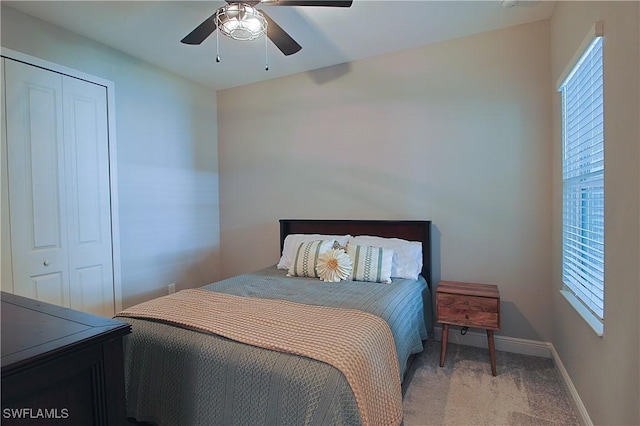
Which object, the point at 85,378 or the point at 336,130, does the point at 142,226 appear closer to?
the point at 336,130

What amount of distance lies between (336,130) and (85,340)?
2.87 meters

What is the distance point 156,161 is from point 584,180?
3.50 meters

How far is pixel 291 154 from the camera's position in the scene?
3.63 m

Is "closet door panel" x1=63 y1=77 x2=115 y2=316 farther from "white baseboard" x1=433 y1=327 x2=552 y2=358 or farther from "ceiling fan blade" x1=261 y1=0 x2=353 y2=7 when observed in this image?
"white baseboard" x1=433 y1=327 x2=552 y2=358

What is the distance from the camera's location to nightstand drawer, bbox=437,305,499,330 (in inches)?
90.2

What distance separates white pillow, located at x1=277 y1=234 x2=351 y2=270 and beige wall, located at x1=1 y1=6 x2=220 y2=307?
125 centimetres

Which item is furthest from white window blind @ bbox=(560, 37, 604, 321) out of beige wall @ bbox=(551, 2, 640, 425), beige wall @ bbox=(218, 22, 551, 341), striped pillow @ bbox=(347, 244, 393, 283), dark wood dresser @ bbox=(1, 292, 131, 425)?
dark wood dresser @ bbox=(1, 292, 131, 425)

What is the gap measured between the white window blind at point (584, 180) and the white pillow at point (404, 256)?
0.98 meters

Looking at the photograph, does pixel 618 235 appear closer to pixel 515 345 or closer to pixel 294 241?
pixel 515 345

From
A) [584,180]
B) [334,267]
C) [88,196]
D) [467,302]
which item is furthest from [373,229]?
[88,196]

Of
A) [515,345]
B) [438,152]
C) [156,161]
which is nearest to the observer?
[515,345]

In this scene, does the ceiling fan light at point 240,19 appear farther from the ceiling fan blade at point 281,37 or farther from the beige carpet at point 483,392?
the beige carpet at point 483,392

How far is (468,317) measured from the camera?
2.36m

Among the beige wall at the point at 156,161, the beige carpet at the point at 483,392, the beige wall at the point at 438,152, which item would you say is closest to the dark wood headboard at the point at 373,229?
the beige wall at the point at 438,152
